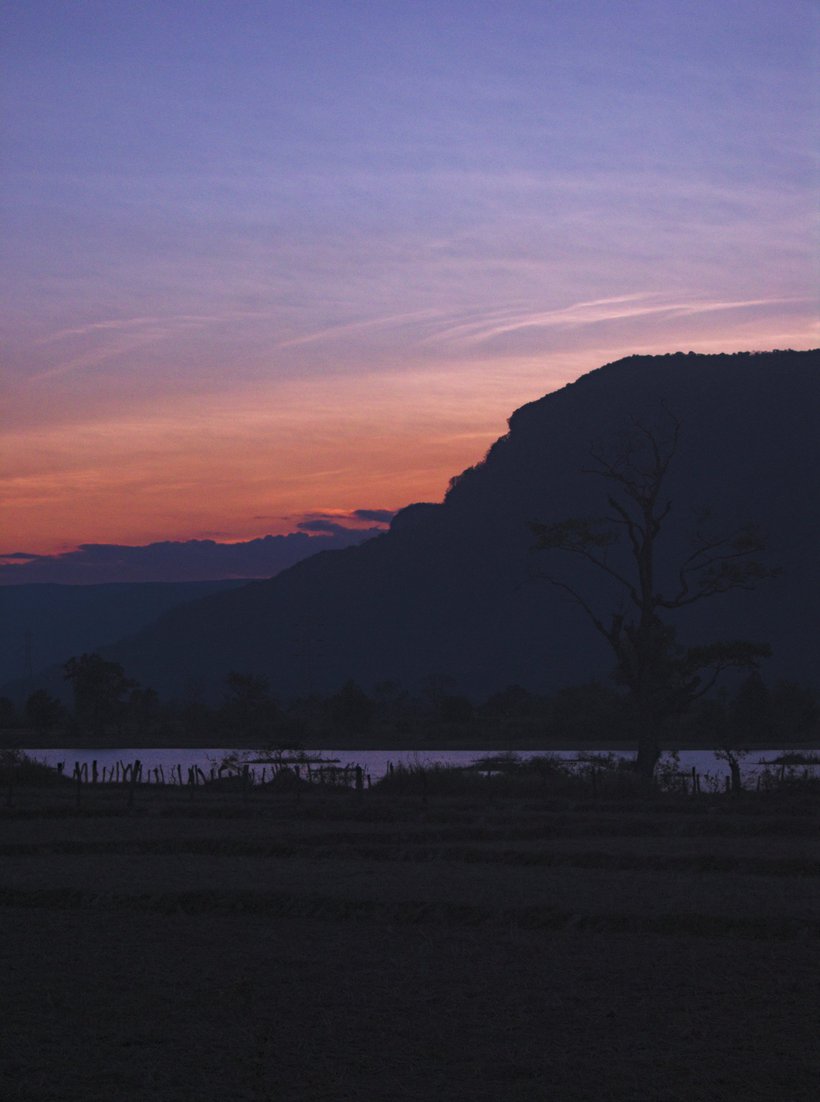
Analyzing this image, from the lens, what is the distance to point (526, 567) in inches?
4764

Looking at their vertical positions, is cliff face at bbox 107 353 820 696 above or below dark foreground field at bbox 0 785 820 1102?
above

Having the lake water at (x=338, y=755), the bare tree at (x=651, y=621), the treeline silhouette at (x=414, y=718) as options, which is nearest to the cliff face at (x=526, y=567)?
the treeline silhouette at (x=414, y=718)

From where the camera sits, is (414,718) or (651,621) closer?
→ (651,621)

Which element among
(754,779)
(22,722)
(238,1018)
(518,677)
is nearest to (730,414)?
(518,677)

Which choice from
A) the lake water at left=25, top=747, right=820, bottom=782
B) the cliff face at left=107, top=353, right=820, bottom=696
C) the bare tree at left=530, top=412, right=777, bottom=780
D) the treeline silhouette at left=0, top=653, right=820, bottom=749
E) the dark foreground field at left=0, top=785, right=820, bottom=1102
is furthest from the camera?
the cliff face at left=107, top=353, right=820, bottom=696

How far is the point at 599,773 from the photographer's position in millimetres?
34531

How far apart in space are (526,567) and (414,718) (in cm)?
2123

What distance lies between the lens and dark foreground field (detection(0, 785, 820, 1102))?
28.4ft

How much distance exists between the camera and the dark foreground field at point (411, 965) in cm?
866

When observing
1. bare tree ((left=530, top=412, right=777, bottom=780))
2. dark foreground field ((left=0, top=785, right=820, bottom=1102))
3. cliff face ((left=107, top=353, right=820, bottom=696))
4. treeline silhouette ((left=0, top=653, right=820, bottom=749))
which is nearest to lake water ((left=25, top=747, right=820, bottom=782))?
treeline silhouette ((left=0, top=653, right=820, bottom=749))

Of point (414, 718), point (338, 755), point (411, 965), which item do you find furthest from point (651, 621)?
point (414, 718)

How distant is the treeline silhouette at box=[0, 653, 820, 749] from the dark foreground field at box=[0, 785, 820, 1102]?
2288 inches

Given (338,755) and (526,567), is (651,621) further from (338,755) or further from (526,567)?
(526,567)

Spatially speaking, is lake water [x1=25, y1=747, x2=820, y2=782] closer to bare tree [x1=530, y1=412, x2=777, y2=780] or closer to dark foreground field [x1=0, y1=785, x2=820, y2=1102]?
bare tree [x1=530, y1=412, x2=777, y2=780]
